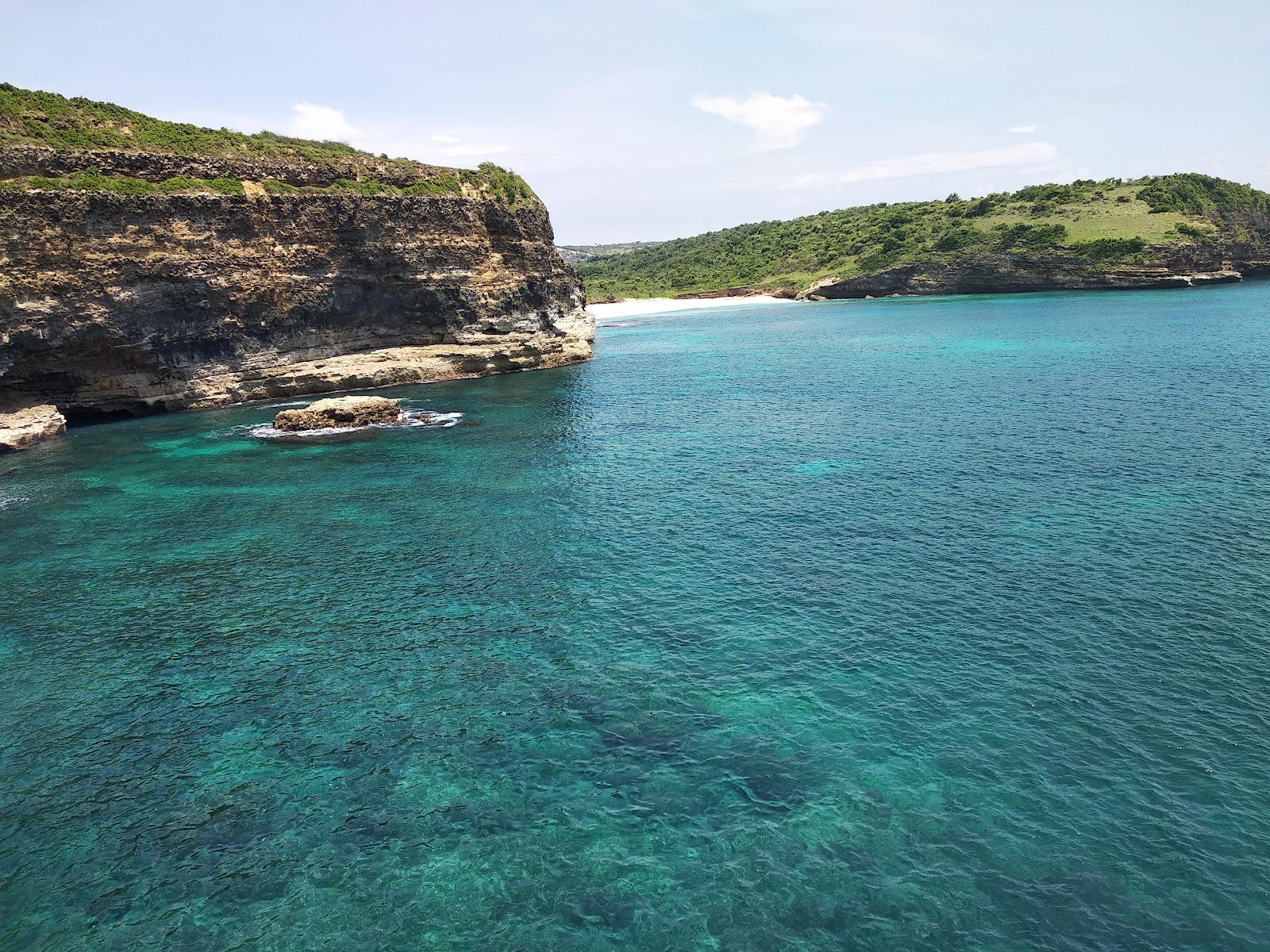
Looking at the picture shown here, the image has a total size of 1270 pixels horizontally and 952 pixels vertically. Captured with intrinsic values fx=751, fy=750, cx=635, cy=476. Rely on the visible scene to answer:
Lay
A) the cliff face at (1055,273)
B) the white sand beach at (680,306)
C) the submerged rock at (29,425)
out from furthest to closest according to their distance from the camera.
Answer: the white sand beach at (680,306) → the cliff face at (1055,273) → the submerged rock at (29,425)

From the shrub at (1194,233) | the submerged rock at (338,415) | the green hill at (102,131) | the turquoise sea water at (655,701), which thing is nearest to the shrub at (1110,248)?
the shrub at (1194,233)

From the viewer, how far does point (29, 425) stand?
2250 inches

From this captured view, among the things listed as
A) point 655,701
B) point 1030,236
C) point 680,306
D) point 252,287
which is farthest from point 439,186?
point 1030,236

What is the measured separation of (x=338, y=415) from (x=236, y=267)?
62.7 feet

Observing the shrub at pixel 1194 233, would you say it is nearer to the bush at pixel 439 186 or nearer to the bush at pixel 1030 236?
the bush at pixel 1030 236

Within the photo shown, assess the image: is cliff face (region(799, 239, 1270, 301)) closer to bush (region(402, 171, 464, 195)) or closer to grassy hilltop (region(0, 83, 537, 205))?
grassy hilltop (region(0, 83, 537, 205))

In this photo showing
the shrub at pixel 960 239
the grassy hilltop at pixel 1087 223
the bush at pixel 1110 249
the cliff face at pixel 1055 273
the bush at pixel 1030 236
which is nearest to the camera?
the cliff face at pixel 1055 273

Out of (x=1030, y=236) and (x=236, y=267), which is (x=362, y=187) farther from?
(x=1030, y=236)

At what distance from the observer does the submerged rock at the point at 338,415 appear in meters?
57.2

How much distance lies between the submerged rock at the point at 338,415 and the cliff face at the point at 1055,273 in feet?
465

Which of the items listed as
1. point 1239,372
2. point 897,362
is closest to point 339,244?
point 897,362

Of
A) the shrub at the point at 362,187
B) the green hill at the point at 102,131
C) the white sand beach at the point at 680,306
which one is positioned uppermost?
the green hill at the point at 102,131

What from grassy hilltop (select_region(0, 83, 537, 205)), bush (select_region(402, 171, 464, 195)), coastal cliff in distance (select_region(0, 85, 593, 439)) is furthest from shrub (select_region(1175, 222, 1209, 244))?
bush (select_region(402, 171, 464, 195))

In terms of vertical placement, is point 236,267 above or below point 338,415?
above
